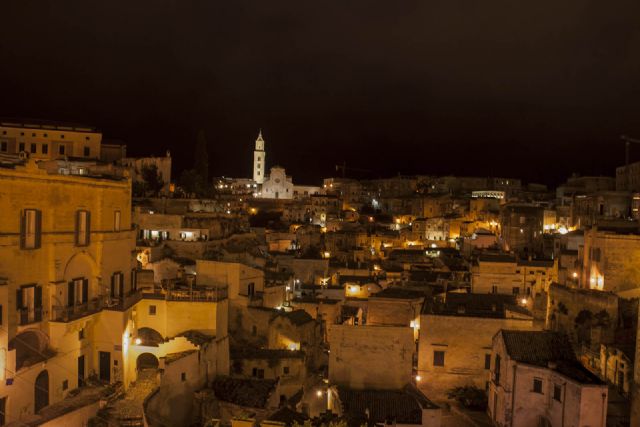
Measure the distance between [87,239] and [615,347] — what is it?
Answer: 2227 centimetres

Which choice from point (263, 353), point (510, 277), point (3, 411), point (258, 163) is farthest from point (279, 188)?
point (3, 411)

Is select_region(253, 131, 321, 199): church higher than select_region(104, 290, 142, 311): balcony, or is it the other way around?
select_region(253, 131, 321, 199): church

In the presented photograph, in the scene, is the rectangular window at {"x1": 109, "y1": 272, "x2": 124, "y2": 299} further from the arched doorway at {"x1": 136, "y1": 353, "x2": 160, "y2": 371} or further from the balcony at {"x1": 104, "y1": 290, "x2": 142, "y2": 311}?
the arched doorway at {"x1": 136, "y1": 353, "x2": 160, "y2": 371}

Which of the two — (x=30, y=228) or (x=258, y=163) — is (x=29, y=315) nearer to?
(x=30, y=228)

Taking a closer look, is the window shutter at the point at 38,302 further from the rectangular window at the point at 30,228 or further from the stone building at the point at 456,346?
the stone building at the point at 456,346

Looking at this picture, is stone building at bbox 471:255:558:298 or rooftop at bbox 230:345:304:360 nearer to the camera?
rooftop at bbox 230:345:304:360

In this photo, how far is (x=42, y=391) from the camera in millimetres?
15422

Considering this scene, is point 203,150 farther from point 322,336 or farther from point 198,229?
point 322,336

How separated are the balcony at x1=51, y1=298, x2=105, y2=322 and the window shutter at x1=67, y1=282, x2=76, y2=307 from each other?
42cm

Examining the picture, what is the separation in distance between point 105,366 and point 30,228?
17.7ft

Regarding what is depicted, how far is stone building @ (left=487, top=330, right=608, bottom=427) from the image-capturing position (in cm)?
1541

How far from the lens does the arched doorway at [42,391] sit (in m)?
15.2

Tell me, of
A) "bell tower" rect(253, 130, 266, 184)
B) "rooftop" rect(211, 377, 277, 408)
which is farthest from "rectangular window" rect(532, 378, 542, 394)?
"bell tower" rect(253, 130, 266, 184)

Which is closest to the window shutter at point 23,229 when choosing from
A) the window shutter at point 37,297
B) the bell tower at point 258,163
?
the window shutter at point 37,297
